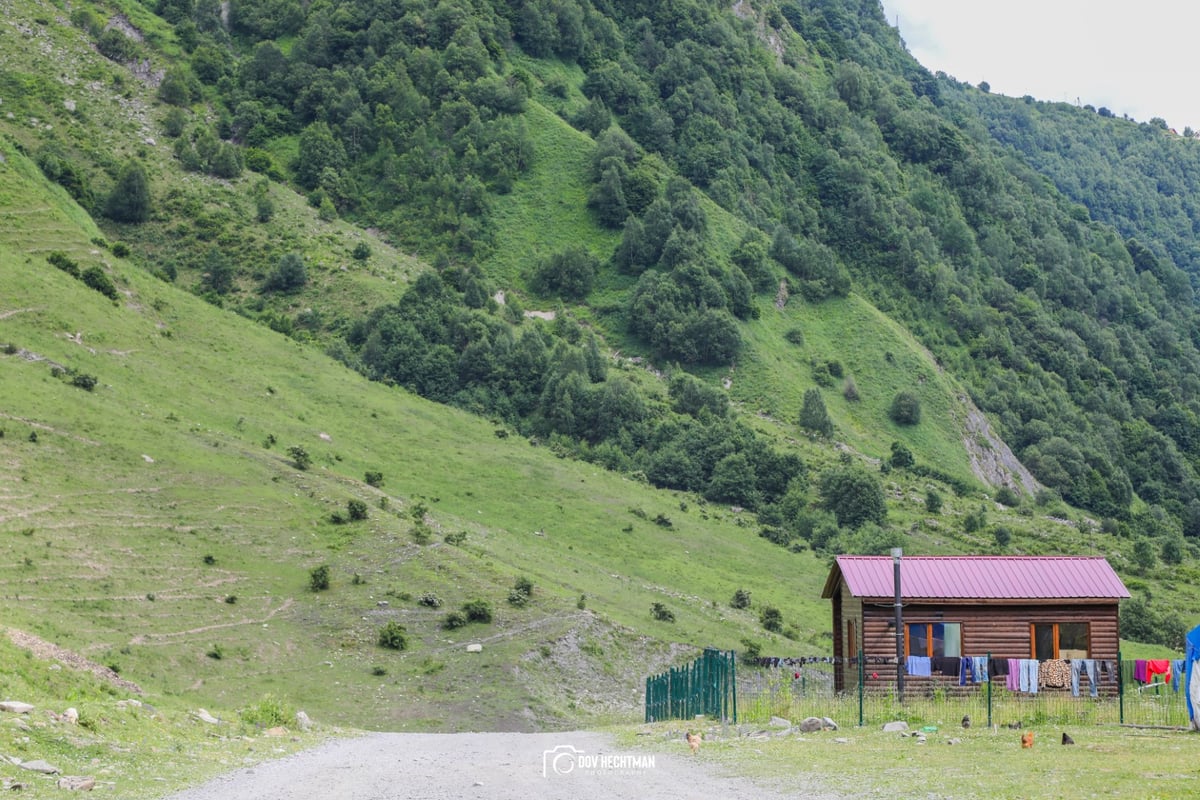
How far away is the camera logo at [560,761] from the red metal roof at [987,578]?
21098 mm

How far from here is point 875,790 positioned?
24.8 meters

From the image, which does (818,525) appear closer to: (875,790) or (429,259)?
(429,259)

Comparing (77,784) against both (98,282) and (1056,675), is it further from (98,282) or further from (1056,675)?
(98,282)

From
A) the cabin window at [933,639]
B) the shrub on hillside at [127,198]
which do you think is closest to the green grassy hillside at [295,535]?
the cabin window at [933,639]

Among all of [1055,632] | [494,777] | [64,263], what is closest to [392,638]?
[1055,632]

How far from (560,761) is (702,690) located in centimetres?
1208

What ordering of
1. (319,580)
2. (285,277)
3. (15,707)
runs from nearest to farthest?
1. (15,707)
2. (319,580)
3. (285,277)

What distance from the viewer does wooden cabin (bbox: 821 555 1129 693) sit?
54344mm

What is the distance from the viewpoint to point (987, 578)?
181ft

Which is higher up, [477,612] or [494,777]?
[477,612]

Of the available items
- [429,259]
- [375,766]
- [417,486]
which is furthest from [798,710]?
[429,259]

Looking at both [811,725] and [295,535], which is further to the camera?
[295,535]

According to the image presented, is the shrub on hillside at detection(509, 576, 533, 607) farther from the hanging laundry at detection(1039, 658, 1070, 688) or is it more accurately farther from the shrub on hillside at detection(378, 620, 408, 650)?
the hanging laundry at detection(1039, 658, 1070, 688)

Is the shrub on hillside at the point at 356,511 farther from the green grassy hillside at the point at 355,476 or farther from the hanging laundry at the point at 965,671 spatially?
the hanging laundry at the point at 965,671
